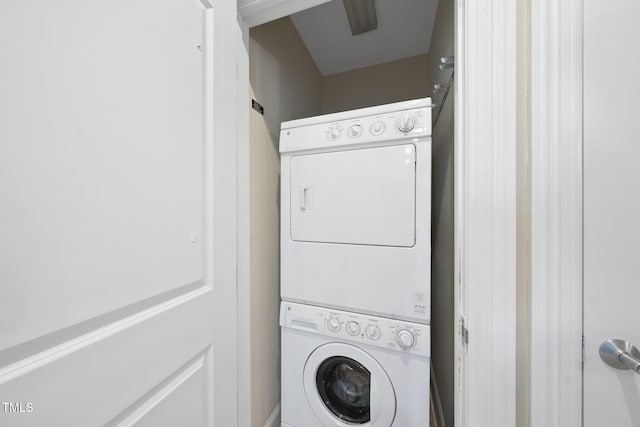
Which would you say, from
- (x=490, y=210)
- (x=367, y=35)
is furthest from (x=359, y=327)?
(x=367, y=35)

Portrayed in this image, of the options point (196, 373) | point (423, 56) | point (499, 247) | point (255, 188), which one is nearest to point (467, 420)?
point (499, 247)

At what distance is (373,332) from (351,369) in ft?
1.15

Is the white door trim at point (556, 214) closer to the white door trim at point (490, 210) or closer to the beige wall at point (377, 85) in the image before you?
the white door trim at point (490, 210)

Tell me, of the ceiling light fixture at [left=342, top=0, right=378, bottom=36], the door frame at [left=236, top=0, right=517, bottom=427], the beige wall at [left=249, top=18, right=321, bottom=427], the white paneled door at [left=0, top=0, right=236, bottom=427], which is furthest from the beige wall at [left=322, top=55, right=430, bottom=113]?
the white paneled door at [left=0, top=0, right=236, bottom=427]

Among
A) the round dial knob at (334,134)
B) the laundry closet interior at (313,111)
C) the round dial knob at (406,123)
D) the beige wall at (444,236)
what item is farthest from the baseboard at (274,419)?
the round dial knob at (406,123)

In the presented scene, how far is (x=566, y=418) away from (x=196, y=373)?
0.96 meters

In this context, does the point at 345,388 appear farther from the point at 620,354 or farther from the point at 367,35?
the point at 367,35

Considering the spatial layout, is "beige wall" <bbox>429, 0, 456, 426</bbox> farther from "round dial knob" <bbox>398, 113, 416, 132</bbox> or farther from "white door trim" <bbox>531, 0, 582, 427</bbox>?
"white door trim" <bbox>531, 0, 582, 427</bbox>

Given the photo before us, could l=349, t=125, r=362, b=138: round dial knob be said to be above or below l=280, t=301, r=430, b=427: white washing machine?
above

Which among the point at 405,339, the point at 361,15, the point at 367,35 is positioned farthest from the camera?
the point at 367,35

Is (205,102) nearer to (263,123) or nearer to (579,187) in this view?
(263,123)

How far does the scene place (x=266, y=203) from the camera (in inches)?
49.8

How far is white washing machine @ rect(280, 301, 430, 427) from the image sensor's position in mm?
979

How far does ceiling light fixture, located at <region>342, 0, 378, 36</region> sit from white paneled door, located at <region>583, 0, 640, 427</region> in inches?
53.4
